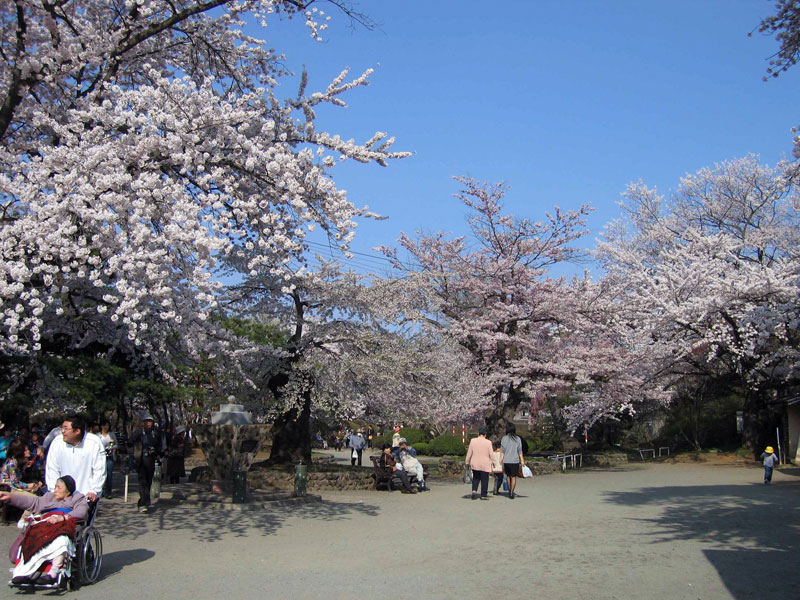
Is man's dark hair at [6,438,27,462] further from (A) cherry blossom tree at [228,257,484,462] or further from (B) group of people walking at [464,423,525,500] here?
(B) group of people walking at [464,423,525,500]

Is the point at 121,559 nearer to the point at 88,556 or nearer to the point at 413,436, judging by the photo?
the point at 88,556

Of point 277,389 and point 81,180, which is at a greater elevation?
point 81,180

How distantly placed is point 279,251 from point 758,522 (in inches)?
341

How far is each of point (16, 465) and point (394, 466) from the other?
10.3 meters

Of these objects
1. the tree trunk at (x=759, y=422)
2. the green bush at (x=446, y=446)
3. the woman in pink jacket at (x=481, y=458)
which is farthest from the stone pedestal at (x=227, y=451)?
the green bush at (x=446, y=446)

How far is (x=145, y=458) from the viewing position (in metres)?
13.0

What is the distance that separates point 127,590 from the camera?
6.91m

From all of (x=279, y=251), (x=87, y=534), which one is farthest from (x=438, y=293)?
(x=87, y=534)

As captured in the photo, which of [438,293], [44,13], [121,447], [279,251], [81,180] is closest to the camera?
[81,180]

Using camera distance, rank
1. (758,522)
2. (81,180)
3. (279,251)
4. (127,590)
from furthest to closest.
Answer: (758,522) < (279,251) < (81,180) < (127,590)

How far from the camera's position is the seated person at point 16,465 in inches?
375

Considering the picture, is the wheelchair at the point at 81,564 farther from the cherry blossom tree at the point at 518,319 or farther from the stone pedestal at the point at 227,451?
the cherry blossom tree at the point at 518,319

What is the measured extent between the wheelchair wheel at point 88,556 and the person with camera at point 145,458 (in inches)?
226

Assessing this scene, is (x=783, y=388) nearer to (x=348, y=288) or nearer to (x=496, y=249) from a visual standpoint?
(x=496, y=249)
